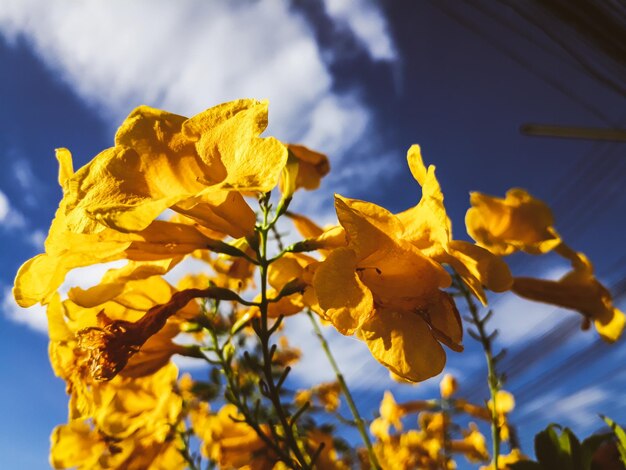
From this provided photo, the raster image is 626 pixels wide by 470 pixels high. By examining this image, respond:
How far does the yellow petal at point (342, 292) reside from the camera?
799mm

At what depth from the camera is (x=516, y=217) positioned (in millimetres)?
1583

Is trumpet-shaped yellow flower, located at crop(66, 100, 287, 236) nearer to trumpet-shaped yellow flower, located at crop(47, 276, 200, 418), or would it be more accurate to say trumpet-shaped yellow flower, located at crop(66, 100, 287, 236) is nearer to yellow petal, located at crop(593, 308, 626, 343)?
trumpet-shaped yellow flower, located at crop(47, 276, 200, 418)

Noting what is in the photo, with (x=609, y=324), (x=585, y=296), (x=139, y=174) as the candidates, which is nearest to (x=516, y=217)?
(x=585, y=296)

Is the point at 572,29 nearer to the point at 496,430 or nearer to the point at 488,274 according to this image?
the point at 496,430

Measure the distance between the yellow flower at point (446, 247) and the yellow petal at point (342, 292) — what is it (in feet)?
0.46

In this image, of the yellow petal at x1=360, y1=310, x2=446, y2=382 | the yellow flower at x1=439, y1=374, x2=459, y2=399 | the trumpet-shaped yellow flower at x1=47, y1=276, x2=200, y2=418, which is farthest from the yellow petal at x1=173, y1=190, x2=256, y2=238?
the yellow flower at x1=439, y1=374, x2=459, y2=399

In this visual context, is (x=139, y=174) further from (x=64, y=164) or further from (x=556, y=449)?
(x=556, y=449)

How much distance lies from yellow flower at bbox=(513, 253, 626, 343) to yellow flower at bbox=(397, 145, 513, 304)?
896mm

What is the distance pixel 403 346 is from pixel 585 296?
120 centimetres

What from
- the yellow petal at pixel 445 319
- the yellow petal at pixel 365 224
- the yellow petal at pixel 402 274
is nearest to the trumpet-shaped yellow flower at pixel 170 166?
the yellow petal at pixel 365 224

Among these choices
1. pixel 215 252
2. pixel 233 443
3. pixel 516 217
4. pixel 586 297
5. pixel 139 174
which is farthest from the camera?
pixel 233 443

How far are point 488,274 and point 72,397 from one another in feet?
3.52

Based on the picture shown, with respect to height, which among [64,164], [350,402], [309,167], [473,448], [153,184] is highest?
[309,167]

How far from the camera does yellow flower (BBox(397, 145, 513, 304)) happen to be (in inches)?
31.7
